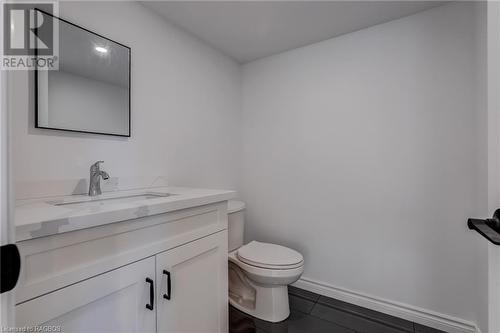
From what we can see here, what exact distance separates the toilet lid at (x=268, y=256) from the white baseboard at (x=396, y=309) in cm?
52

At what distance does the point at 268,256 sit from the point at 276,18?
1764mm

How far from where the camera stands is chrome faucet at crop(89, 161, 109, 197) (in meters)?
1.21

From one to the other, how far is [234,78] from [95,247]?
203 centimetres

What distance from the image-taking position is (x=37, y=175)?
1.08 m

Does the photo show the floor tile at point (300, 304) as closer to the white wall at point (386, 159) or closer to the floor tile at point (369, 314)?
the floor tile at point (369, 314)

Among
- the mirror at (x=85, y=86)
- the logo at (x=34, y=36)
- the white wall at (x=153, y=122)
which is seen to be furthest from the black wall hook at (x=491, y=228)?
the logo at (x=34, y=36)

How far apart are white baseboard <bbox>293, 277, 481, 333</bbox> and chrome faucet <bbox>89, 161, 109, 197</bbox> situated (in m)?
1.78

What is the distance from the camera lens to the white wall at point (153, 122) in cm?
109

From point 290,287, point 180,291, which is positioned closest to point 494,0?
point 180,291

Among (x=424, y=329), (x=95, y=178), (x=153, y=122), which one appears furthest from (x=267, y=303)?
(x=153, y=122)

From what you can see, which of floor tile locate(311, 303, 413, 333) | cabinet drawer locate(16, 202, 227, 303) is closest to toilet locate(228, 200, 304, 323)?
floor tile locate(311, 303, 413, 333)

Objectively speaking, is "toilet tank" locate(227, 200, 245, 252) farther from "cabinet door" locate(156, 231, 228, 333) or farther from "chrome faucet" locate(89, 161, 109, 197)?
"chrome faucet" locate(89, 161, 109, 197)

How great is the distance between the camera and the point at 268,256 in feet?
5.49

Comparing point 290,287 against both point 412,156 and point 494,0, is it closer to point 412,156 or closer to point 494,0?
point 412,156
